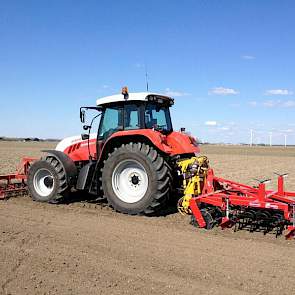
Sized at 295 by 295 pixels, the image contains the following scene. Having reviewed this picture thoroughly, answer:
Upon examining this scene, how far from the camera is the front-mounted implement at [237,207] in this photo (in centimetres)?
625

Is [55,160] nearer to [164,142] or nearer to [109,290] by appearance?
Answer: [164,142]

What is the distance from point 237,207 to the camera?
6781mm

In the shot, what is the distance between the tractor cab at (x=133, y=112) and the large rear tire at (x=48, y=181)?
1.15 meters

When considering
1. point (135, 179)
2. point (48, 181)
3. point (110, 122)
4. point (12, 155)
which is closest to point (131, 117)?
point (110, 122)

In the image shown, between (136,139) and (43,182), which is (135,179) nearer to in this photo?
Answer: (136,139)

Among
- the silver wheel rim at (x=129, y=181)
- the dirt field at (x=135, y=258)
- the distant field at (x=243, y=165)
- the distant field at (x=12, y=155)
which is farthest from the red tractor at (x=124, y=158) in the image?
the distant field at (x=12, y=155)

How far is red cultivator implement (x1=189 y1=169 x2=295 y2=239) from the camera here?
6.29m

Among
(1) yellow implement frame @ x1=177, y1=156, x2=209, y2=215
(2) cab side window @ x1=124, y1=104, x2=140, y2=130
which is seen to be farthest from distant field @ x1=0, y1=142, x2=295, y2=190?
(2) cab side window @ x1=124, y1=104, x2=140, y2=130

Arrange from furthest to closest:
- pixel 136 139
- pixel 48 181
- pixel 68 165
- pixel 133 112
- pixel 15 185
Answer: pixel 15 185 < pixel 48 181 < pixel 68 165 < pixel 133 112 < pixel 136 139

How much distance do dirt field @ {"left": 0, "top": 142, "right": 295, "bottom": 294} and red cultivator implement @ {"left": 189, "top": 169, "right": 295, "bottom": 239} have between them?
0.25 metres

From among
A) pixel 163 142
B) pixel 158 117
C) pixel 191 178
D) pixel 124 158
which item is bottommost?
pixel 191 178

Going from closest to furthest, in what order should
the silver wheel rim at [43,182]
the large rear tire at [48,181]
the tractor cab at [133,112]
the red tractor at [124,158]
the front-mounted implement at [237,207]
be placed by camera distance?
the front-mounted implement at [237,207] → the red tractor at [124,158] → the tractor cab at [133,112] → the large rear tire at [48,181] → the silver wheel rim at [43,182]

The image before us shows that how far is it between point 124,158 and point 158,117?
144 cm

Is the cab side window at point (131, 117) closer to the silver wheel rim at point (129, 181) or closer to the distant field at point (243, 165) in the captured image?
the silver wheel rim at point (129, 181)
